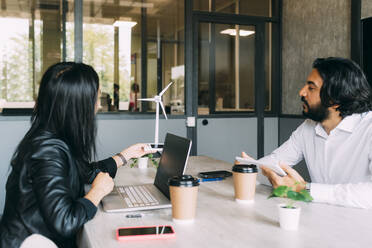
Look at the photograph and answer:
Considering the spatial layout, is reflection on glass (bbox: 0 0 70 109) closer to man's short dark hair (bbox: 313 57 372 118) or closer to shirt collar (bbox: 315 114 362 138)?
man's short dark hair (bbox: 313 57 372 118)

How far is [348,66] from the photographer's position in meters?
1.91

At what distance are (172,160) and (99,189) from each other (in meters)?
0.32

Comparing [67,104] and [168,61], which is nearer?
[67,104]

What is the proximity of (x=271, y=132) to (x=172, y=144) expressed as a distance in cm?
312

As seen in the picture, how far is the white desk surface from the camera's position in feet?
3.23

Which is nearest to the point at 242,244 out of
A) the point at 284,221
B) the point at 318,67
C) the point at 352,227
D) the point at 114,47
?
the point at 284,221

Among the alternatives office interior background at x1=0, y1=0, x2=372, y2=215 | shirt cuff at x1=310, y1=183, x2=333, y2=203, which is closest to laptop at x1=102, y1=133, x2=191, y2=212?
shirt cuff at x1=310, y1=183, x2=333, y2=203

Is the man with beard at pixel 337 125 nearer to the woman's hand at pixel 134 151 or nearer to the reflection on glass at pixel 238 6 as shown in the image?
the woman's hand at pixel 134 151

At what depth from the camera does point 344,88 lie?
73.9 inches

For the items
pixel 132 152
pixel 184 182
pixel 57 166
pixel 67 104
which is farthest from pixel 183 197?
pixel 132 152

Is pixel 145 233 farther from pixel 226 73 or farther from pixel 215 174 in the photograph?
pixel 226 73

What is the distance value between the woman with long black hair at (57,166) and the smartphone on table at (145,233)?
0.60ft

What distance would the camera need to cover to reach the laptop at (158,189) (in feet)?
4.32

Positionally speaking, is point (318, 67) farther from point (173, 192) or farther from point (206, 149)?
point (206, 149)
